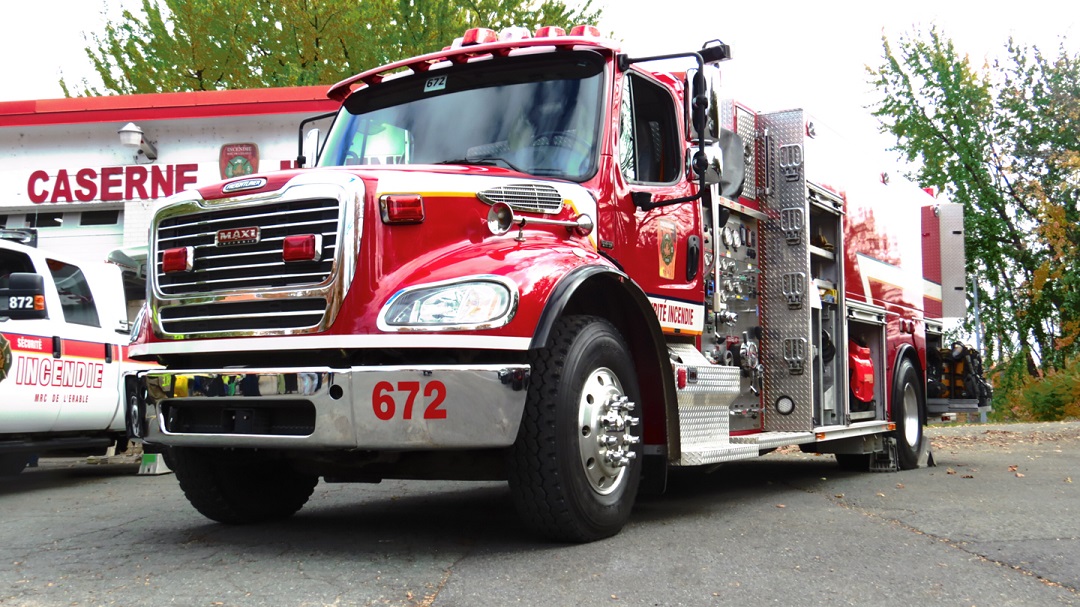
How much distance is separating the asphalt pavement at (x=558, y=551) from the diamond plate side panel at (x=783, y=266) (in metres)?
0.72

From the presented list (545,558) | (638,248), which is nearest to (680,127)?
(638,248)

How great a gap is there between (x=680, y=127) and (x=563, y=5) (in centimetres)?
1900

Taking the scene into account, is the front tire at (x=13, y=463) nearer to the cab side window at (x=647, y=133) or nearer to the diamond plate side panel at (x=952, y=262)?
the cab side window at (x=647, y=133)

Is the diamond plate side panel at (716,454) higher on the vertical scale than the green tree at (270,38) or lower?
lower

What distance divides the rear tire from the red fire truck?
16mm

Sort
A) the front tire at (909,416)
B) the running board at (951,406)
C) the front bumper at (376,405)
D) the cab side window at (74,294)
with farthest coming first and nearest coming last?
the running board at (951,406)
the front tire at (909,416)
the cab side window at (74,294)
the front bumper at (376,405)

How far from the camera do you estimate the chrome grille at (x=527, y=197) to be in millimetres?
5180

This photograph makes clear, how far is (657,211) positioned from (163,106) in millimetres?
13190

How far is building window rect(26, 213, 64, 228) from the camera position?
1778cm

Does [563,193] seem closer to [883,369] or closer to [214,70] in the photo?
[883,369]

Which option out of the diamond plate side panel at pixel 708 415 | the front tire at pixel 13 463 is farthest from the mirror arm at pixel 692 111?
the front tire at pixel 13 463

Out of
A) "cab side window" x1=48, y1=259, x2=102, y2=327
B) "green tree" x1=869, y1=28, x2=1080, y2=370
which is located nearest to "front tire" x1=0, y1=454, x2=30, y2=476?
"cab side window" x1=48, y1=259, x2=102, y2=327

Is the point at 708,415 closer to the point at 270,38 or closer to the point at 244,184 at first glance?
the point at 244,184

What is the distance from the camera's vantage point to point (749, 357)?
758 cm
